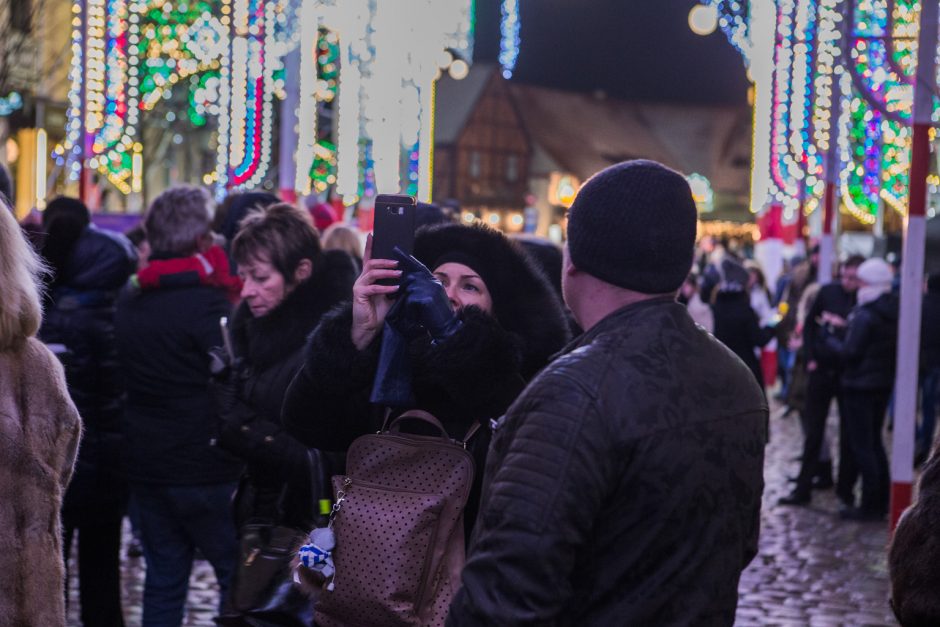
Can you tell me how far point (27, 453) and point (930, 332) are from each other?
35.0ft

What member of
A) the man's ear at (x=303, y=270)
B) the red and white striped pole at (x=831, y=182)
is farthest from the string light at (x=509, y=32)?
the man's ear at (x=303, y=270)

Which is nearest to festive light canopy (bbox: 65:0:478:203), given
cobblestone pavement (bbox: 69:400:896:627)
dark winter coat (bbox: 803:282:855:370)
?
dark winter coat (bbox: 803:282:855:370)

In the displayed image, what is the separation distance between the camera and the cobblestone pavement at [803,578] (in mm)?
7391

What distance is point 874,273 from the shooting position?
10305 mm

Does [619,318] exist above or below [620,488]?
above

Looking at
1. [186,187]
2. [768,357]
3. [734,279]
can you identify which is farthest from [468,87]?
[186,187]

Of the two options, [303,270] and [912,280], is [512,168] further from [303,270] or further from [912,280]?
[303,270]

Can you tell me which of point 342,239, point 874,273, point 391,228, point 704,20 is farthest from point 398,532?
point 704,20

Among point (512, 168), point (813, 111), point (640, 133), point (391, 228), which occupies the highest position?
point (813, 111)

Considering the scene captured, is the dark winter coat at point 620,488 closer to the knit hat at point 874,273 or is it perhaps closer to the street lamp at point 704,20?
the knit hat at point 874,273

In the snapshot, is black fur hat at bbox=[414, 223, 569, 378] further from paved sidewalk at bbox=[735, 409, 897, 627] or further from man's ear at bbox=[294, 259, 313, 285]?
paved sidewalk at bbox=[735, 409, 897, 627]

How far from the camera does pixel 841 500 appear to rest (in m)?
11.0

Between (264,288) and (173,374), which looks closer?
(264,288)

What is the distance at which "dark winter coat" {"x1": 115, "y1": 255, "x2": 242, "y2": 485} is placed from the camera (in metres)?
5.50
